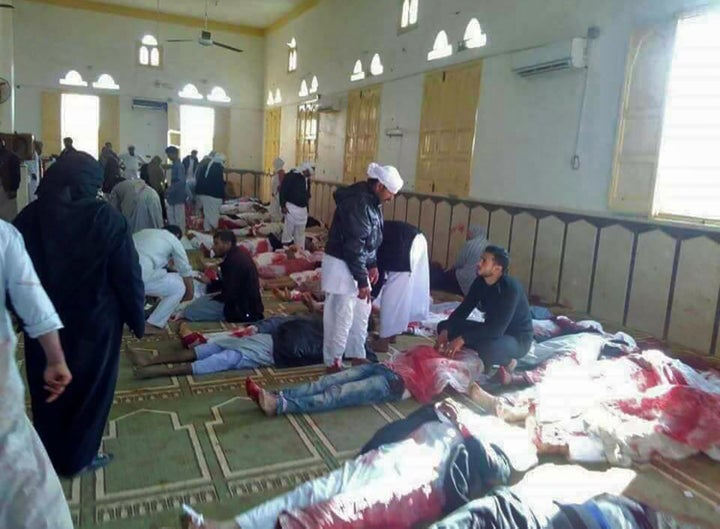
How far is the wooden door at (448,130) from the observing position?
22.0 feet

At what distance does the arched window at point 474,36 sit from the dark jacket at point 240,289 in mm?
3934

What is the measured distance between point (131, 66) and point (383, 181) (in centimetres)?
1192

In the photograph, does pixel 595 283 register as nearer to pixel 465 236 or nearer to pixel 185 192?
pixel 465 236

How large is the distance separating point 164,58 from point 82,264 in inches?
507

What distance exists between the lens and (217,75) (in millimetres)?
14180

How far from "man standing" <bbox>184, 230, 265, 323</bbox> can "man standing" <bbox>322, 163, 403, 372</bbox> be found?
1035 mm

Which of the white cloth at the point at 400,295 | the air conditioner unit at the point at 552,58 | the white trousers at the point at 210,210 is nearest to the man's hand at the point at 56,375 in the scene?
the white cloth at the point at 400,295

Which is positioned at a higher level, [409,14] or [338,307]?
[409,14]

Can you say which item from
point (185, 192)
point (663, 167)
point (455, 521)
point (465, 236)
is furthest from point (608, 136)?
point (185, 192)

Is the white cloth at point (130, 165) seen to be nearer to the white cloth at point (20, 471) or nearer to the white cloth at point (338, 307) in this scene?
the white cloth at point (338, 307)

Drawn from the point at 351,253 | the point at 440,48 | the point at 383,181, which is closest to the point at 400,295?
the point at 351,253

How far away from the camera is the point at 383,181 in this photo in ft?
11.4

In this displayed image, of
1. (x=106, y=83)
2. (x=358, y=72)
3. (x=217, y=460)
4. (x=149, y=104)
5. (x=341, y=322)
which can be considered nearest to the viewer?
(x=217, y=460)

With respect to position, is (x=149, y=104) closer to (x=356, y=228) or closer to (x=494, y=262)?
(x=356, y=228)
